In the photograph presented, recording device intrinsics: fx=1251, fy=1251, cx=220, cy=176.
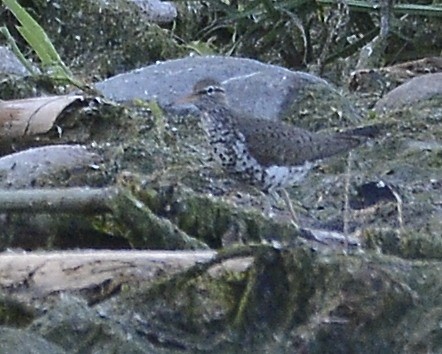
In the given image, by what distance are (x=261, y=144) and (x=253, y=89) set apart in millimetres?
730

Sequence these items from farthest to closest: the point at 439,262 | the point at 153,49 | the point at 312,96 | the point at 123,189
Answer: the point at 153,49, the point at 312,96, the point at 123,189, the point at 439,262

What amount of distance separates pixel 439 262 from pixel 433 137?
83.4 inches

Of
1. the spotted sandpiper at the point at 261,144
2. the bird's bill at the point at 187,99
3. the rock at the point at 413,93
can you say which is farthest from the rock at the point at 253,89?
the spotted sandpiper at the point at 261,144

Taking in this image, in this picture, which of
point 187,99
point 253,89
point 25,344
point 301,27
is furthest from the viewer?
point 301,27

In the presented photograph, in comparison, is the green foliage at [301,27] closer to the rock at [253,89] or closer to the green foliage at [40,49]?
the rock at [253,89]

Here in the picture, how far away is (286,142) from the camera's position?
4695mm

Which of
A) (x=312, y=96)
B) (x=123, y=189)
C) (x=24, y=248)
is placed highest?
(x=123, y=189)

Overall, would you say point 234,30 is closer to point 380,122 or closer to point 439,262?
point 380,122

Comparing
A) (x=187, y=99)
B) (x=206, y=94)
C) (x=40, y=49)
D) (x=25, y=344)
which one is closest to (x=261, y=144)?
(x=206, y=94)

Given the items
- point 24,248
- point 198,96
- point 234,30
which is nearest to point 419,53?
point 234,30

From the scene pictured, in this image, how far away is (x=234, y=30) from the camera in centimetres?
755

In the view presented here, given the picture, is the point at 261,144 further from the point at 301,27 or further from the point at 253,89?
the point at 301,27

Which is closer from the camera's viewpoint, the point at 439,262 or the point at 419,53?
the point at 439,262

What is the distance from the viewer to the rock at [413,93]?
16.8 feet
